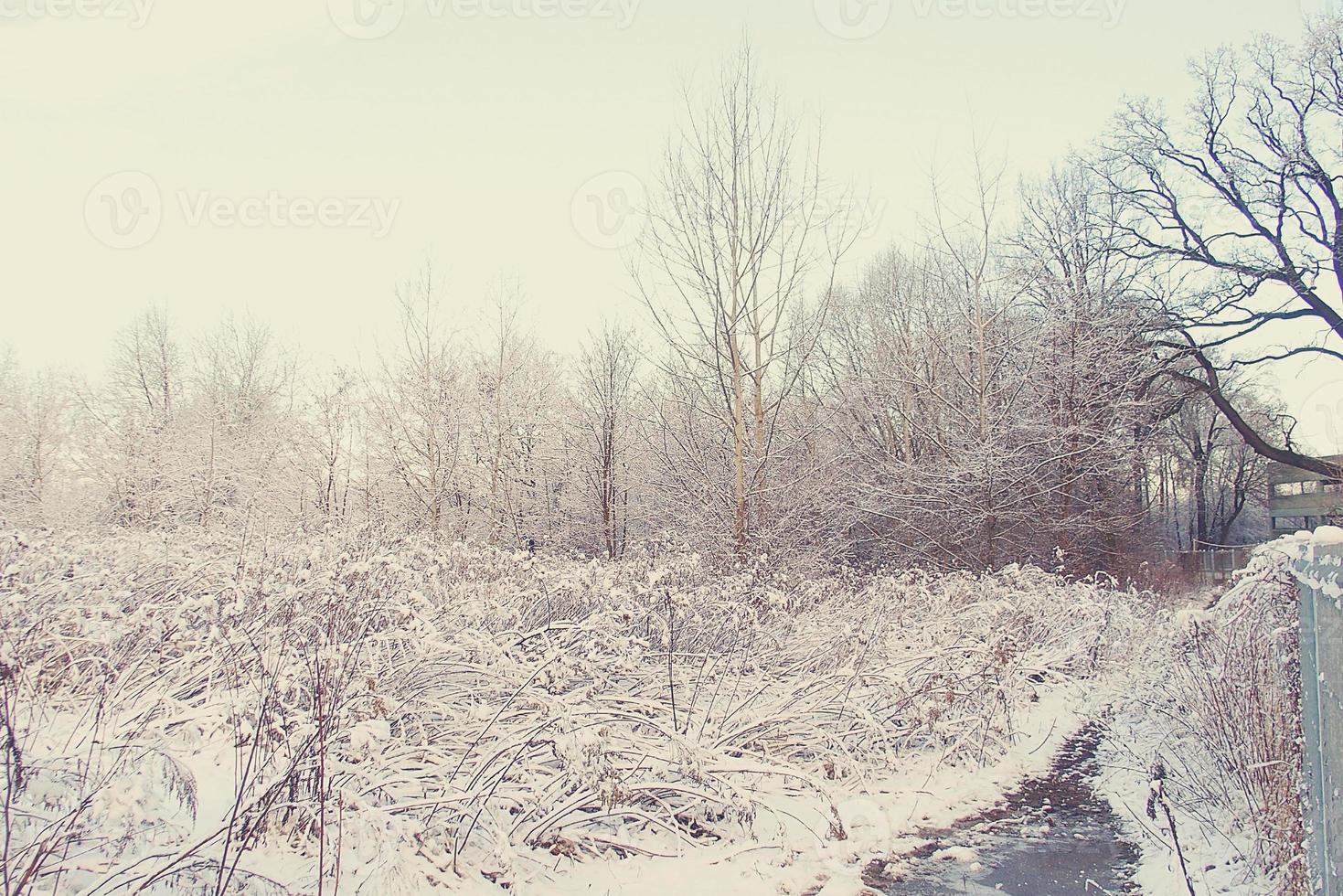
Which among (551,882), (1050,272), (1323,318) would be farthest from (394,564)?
(1323,318)

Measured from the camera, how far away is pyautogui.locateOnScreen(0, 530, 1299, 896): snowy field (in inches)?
122

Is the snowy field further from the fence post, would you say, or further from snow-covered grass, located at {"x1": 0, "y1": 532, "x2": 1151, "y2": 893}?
the fence post

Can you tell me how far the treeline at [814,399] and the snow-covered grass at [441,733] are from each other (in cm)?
580

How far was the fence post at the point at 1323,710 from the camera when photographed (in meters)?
2.25

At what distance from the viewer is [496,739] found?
14.5 ft

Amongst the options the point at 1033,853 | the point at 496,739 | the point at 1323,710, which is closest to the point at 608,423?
the point at 496,739

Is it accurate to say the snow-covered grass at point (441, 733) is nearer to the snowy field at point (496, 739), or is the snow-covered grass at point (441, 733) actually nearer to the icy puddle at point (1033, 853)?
the snowy field at point (496, 739)

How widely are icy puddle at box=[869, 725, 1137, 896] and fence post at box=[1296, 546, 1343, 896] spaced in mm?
1534

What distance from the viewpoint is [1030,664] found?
7930 millimetres

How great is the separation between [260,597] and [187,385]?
35.0 m

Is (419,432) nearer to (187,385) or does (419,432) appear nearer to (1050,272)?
(1050,272)

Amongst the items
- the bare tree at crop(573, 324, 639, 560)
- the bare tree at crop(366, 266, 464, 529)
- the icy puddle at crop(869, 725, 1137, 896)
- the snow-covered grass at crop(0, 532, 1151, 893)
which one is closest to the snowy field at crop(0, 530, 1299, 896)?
the snow-covered grass at crop(0, 532, 1151, 893)

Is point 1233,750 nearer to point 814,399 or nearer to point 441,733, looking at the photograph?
point 441,733

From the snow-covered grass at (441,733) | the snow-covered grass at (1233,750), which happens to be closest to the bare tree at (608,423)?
the snow-covered grass at (441,733)
